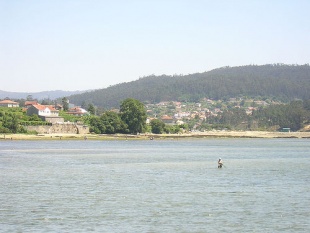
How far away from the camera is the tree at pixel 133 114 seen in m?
153

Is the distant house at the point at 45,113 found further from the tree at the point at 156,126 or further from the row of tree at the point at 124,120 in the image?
the tree at the point at 156,126

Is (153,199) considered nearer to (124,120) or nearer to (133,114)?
(133,114)

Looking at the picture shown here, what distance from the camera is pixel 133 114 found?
154 meters

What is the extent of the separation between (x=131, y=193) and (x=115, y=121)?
11215 centimetres

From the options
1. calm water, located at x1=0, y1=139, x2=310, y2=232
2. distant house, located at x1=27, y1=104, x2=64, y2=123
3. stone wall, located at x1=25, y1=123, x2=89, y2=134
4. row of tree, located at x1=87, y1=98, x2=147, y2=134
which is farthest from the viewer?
distant house, located at x1=27, y1=104, x2=64, y2=123

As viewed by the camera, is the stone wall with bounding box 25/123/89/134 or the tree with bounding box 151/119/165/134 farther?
the tree with bounding box 151/119/165/134

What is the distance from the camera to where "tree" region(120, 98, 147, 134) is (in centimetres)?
15262

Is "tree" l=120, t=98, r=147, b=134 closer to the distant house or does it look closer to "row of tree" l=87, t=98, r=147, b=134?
"row of tree" l=87, t=98, r=147, b=134

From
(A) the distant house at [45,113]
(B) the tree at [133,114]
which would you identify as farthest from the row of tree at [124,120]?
(A) the distant house at [45,113]

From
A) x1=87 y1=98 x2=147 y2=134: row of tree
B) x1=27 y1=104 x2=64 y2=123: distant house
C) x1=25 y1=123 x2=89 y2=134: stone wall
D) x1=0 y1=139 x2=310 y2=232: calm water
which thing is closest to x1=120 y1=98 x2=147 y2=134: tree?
x1=87 y1=98 x2=147 y2=134: row of tree

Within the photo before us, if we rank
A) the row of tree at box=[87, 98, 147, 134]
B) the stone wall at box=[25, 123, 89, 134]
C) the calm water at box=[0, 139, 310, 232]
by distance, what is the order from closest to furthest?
1. the calm water at box=[0, 139, 310, 232]
2. the stone wall at box=[25, 123, 89, 134]
3. the row of tree at box=[87, 98, 147, 134]

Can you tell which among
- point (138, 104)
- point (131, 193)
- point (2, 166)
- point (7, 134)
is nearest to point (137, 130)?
point (138, 104)

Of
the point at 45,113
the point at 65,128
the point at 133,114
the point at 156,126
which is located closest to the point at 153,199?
the point at 133,114

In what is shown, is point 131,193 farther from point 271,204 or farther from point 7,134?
point 7,134
